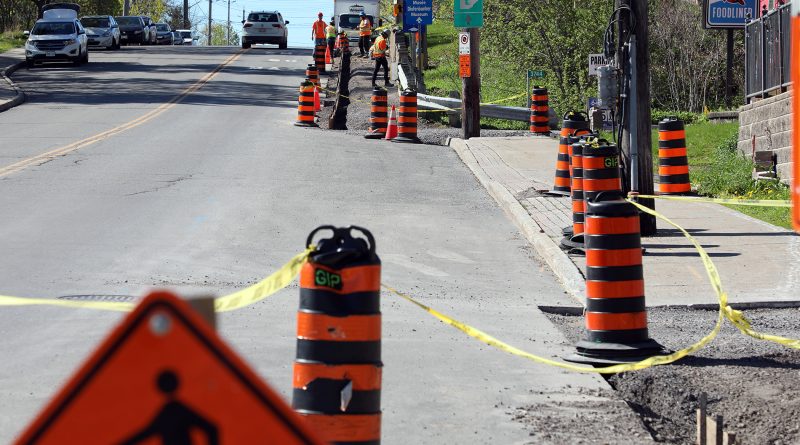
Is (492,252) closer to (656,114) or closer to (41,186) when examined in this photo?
(41,186)

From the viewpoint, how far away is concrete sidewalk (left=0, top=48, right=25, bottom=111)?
101 feet

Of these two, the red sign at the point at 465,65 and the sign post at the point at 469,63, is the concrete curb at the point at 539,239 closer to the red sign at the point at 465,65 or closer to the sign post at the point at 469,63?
the sign post at the point at 469,63

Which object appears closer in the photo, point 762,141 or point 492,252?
point 492,252

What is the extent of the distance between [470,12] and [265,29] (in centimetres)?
3522

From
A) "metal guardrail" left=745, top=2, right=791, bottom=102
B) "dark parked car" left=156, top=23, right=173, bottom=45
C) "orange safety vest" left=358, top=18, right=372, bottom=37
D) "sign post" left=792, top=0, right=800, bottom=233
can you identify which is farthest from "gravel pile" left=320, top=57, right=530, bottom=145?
"dark parked car" left=156, top=23, right=173, bottom=45

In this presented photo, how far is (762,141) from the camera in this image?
18766 millimetres

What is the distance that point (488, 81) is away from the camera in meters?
44.4

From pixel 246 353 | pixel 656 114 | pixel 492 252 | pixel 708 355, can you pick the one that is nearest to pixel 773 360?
pixel 708 355

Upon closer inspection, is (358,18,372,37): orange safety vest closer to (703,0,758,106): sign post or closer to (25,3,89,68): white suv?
(25,3,89,68): white suv

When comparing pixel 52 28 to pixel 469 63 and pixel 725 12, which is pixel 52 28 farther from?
pixel 725 12

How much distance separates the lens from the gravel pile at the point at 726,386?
6.79 metres

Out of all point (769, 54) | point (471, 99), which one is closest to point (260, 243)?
point (769, 54)

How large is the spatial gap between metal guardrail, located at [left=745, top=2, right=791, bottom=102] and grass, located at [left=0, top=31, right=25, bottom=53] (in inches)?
1490

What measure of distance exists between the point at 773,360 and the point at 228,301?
414 cm
